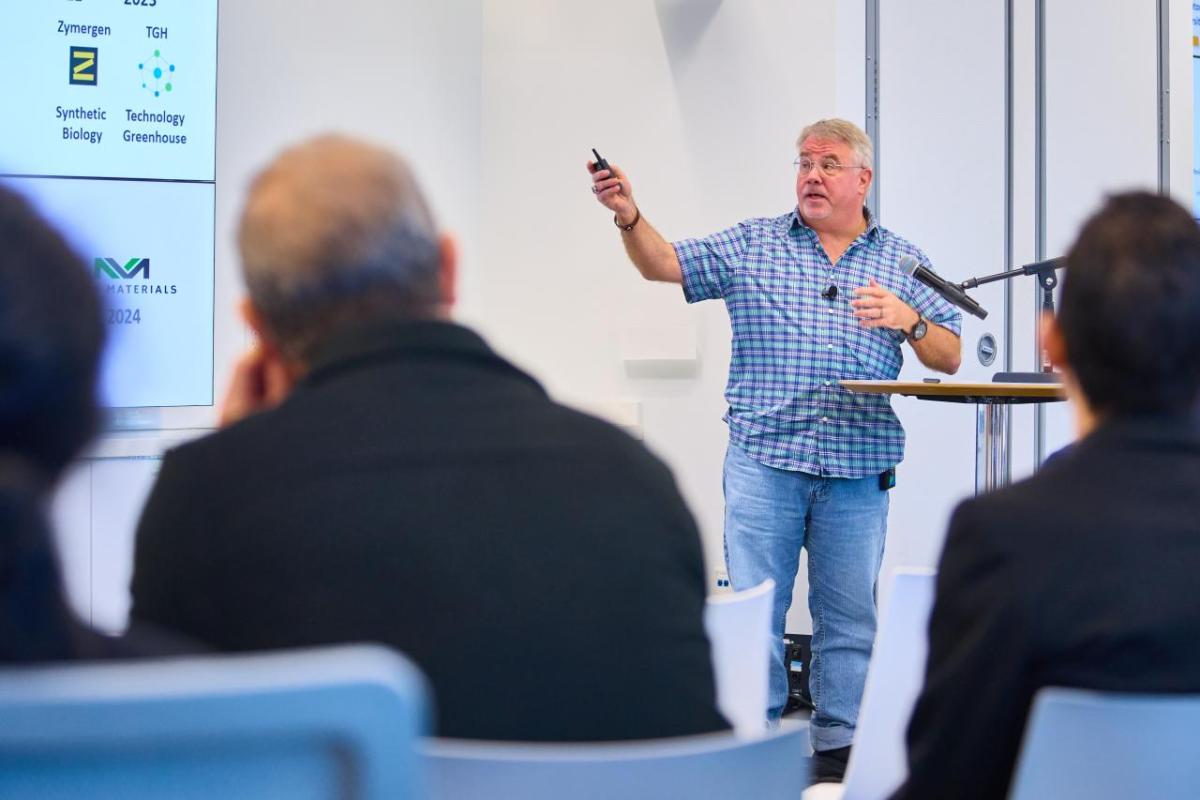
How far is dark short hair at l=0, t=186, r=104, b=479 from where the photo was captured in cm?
69

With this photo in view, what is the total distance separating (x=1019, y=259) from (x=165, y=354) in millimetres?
3404

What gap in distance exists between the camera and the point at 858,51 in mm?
4758

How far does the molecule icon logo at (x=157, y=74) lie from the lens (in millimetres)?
3975

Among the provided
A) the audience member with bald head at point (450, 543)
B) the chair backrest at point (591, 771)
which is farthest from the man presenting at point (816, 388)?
the chair backrest at point (591, 771)

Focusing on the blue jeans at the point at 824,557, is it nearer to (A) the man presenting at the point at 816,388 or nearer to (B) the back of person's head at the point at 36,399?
(A) the man presenting at the point at 816,388

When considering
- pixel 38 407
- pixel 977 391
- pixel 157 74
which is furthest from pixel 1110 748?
pixel 157 74

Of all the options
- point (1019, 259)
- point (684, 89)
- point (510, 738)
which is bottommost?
point (510, 738)

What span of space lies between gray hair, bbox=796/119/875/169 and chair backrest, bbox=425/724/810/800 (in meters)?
3.24

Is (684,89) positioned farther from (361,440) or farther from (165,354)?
(361,440)

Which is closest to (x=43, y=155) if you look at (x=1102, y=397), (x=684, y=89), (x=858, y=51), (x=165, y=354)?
(x=165, y=354)

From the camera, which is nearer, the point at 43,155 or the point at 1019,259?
the point at 43,155

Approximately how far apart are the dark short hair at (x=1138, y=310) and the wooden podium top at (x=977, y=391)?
1.69 m

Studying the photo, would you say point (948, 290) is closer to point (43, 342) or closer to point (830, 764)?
point (830, 764)

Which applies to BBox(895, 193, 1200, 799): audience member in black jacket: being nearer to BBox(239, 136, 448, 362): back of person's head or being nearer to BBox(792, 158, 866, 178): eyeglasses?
BBox(239, 136, 448, 362): back of person's head
